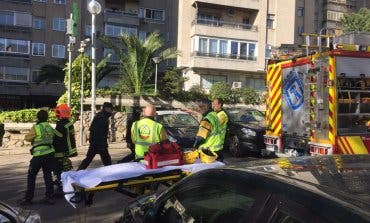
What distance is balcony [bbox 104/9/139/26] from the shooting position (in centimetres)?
4381

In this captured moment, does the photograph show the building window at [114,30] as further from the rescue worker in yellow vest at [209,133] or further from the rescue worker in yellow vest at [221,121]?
the rescue worker in yellow vest at [209,133]

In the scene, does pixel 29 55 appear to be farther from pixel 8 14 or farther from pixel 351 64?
pixel 351 64

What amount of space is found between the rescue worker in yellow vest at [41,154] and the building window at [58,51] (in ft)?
124

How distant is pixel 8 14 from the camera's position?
44.0 m

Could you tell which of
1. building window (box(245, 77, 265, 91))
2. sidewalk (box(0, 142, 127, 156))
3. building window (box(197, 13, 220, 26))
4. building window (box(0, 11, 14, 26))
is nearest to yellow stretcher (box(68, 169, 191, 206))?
sidewalk (box(0, 142, 127, 156))

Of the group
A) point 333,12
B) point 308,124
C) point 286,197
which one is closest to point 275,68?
point 308,124

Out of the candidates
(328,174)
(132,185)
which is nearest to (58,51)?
(132,185)

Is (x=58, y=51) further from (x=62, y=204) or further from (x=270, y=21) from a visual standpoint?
(x=62, y=204)

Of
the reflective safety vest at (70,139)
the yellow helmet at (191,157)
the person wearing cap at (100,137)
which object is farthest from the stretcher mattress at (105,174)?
the person wearing cap at (100,137)

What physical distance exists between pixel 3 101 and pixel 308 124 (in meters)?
40.6

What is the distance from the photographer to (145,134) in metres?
7.08

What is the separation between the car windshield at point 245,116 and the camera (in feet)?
48.6

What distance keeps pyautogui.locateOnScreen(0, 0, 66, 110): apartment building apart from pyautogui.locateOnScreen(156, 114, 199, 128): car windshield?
3205cm

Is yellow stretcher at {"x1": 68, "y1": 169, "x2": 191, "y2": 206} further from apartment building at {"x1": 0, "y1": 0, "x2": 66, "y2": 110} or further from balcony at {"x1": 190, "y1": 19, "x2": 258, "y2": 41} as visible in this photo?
apartment building at {"x1": 0, "y1": 0, "x2": 66, "y2": 110}
